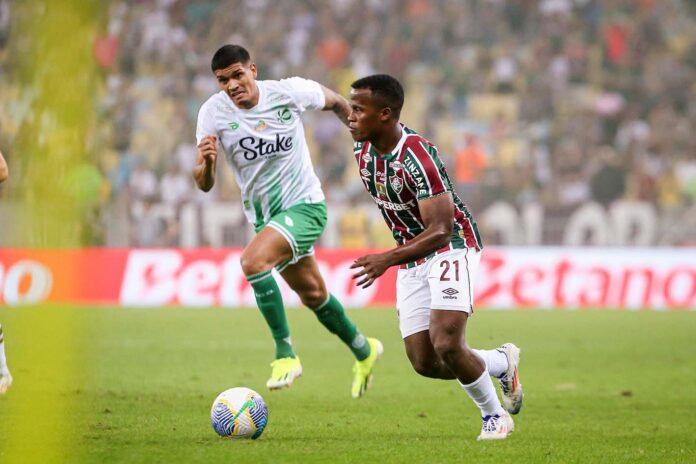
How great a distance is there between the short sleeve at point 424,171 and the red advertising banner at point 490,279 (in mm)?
11259

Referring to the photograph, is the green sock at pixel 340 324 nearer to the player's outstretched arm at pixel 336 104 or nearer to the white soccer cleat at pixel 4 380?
the player's outstretched arm at pixel 336 104

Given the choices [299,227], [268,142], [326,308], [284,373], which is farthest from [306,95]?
[284,373]

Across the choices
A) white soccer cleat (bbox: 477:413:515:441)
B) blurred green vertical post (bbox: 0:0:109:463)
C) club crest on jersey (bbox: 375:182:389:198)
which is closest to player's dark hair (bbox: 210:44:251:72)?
blurred green vertical post (bbox: 0:0:109:463)

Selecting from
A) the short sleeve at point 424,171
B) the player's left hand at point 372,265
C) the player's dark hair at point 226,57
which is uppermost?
the player's dark hair at point 226,57

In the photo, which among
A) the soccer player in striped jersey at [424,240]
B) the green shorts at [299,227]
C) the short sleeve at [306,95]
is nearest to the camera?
the soccer player in striped jersey at [424,240]

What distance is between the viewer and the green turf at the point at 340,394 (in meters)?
7.11

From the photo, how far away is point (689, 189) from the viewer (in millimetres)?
21078

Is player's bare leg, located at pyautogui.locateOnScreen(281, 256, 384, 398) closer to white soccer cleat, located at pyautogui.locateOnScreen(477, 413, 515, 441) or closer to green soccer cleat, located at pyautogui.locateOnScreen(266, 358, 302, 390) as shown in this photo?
green soccer cleat, located at pyautogui.locateOnScreen(266, 358, 302, 390)

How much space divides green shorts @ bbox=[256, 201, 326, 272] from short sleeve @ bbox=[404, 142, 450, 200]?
2.00 m

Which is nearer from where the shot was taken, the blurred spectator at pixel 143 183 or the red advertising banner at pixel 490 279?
the red advertising banner at pixel 490 279

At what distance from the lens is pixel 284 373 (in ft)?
28.4

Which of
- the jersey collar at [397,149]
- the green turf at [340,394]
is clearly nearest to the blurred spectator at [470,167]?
the green turf at [340,394]

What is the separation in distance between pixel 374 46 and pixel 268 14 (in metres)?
2.34

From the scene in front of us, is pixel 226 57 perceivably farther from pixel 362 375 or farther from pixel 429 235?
pixel 362 375
